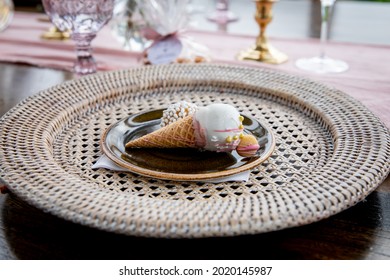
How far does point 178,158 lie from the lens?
0.59 meters

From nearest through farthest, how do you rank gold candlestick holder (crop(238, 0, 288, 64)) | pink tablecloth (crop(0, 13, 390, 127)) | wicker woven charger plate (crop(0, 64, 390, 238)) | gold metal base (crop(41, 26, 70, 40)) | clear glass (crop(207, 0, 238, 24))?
wicker woven charger plate (crop(0, 64, 390, 238))
pink tablecloth (crop(0, 13, 390, 127))
gold candlestick holder (crop(238, 0, 288, 64))
gold metal base (crop(41, 26, 70, 40))
clear glass (crop(207, 0, 238, 24))

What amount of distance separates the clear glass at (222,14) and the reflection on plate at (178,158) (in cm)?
75

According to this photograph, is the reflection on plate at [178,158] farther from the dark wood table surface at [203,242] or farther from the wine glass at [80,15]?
the wine glass at [80,15]

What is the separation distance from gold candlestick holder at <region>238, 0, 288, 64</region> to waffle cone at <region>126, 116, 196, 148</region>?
475mm

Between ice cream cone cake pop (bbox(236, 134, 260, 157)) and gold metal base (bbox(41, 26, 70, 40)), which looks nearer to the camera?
ice cream cone cake pop (bbox(236, 134, 260, 157))

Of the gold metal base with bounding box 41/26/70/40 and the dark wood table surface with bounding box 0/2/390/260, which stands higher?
the gold metal base with bounding box 41/26/70/40

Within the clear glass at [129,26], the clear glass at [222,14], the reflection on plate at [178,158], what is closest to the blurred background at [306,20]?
the clear glass at [222,14]

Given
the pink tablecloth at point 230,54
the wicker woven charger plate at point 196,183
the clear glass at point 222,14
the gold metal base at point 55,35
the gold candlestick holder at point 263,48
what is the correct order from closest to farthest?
the wicker woven charger plate at point 196,183 → the pink tablecloth at point 230,54 → the gold candlestick holder at point 263,48 → the gold metal base at point 55,35 → the clear glass at point 222,14

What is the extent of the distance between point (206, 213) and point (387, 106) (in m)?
0.46

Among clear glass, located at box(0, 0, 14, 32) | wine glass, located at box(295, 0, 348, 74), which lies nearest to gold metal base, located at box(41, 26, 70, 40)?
clear glass, located at box(0, 0, 14, 32)

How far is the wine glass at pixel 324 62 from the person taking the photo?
973 millimetres

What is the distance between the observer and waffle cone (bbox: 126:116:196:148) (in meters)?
0.59

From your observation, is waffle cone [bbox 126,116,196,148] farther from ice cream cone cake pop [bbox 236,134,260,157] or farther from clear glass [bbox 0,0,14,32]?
clear glass [bbox 0,0,14,32]

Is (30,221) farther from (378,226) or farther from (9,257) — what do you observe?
(378,226)
